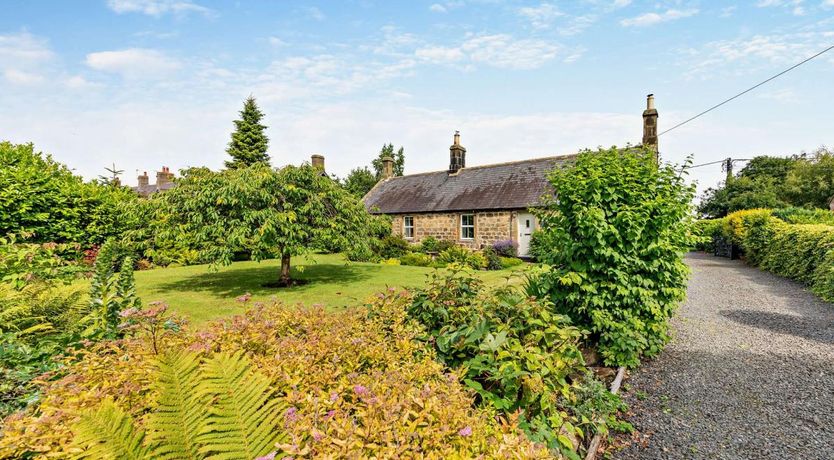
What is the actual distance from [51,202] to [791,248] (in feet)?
83.0

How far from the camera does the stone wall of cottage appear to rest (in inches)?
841

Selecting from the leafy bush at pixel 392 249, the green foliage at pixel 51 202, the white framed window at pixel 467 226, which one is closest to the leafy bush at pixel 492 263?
the white framed window at pixel 467 226

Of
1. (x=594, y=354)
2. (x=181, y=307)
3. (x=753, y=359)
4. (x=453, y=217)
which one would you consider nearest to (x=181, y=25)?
A: (x=181, y=307)

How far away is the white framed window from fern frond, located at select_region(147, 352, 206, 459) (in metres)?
21.4

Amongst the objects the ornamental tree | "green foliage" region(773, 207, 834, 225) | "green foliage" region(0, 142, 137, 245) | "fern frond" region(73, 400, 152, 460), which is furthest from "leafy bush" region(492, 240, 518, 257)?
"fern frond" region(73, 400, 152, 460)

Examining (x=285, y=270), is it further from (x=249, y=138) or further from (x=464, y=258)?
(x=249, y=138)

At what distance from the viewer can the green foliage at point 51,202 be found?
10836 mm

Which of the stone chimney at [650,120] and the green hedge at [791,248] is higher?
the stone chimney at [650,120]

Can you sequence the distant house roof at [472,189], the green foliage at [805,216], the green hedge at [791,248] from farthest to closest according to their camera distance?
the distant house roof at [472,189], the green foliage at [805,216], the green hedge at [791,248]

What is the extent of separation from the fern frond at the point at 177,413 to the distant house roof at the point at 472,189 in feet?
57.4

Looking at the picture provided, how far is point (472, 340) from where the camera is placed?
352 cm

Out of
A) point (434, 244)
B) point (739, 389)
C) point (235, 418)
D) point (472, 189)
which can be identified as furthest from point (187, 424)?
point (472, 189)

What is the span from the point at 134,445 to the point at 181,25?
7376 millimetres

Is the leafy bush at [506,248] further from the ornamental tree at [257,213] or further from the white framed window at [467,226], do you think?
the ornamental tree at [257,213]
